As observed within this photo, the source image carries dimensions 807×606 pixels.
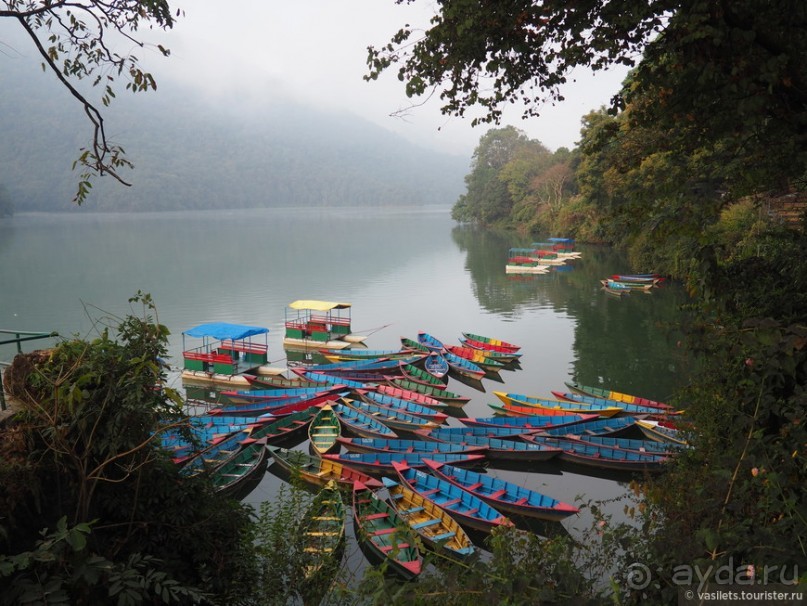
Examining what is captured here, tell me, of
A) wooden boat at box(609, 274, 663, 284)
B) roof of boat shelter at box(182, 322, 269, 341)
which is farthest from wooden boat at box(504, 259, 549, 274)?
roof of boat shelter at box(182, 322, 269, 341)

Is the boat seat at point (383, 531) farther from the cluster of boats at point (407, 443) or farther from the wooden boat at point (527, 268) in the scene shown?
the wooden boat at point (527, 268)

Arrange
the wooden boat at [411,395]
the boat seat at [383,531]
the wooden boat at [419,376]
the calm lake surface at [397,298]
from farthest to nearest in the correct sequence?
the calm lake surface at [397,298], the wooden boat at [419,376], the wooden boat at [411,395], the boat seat at [383,531]

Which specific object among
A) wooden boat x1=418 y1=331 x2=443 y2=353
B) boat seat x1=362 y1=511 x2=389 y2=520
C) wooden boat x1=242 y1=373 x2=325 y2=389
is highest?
boat seat x1=362 y1=511 x2=389 y2=520

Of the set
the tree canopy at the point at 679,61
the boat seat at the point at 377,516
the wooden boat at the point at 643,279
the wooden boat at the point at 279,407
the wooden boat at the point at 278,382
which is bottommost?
the wooden boat at the point at 278,382

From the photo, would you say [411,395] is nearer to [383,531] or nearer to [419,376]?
[419,376]

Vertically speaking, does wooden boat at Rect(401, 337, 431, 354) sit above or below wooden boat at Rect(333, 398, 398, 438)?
above

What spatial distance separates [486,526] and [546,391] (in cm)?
882

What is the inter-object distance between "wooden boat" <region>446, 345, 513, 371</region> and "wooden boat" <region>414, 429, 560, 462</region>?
23.1ft

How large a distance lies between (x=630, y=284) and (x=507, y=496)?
23.3m

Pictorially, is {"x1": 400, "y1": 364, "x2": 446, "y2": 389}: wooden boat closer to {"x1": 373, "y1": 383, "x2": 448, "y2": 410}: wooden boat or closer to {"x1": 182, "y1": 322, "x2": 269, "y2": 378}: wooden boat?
{"x1": 373, "y1": 383, "x2": 448, "y2": 410}: wooden boat

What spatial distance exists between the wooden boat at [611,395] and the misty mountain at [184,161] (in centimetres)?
5920

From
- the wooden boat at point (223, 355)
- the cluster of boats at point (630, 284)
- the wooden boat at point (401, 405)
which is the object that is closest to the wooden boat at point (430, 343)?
the wooden boat at point (401, 405)

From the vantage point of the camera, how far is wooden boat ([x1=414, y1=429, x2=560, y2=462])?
12094 millimetres

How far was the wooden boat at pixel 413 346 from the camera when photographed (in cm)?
2043
